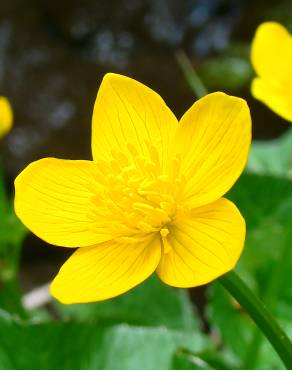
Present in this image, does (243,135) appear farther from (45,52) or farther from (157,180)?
(45,52)

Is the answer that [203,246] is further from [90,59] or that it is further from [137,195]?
[90,59]

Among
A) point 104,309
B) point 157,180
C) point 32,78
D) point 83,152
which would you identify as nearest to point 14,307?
point 104,309

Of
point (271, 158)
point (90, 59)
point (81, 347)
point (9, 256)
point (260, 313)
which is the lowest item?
point (90, 59)

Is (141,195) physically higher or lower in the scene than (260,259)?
higher

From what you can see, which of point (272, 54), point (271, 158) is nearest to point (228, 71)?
point (271, 158)

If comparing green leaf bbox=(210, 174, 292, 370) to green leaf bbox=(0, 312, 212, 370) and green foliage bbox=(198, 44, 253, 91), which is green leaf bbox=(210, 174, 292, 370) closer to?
green leaf bbox=(0, 312, 212, 370)

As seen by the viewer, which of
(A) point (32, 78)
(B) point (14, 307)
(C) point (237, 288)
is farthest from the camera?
(A) point (32, 78)
